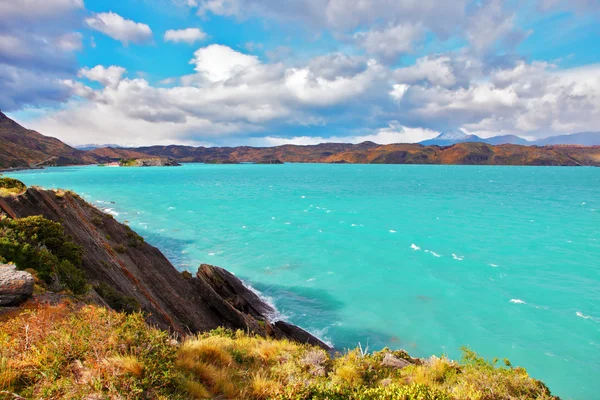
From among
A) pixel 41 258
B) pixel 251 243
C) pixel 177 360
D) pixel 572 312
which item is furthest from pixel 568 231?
pixel 41 258

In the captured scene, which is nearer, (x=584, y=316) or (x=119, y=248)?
(x=119, y=248)

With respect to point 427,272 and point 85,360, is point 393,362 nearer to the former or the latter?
point 85,360

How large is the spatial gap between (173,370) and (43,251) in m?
8.75

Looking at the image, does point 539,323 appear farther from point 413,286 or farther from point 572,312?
point 413,286

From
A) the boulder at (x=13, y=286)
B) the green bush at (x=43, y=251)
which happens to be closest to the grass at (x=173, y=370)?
the boulder at (x=13, y=286)

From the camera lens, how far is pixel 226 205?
73438 millimetres

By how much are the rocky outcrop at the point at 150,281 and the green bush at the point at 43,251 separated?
1391 millimetres

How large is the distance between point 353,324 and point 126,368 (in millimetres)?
20076

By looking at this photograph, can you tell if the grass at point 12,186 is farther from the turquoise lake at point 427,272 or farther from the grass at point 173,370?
the turquoise lake at point 427,272

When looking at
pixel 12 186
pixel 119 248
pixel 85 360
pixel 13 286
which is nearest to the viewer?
pixel 85 360

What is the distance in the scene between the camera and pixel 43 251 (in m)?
11.6

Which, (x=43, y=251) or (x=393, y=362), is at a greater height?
(x=43, y=251)

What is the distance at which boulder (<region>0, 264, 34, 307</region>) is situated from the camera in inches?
317

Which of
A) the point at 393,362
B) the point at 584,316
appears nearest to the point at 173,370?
the point at 393,362
